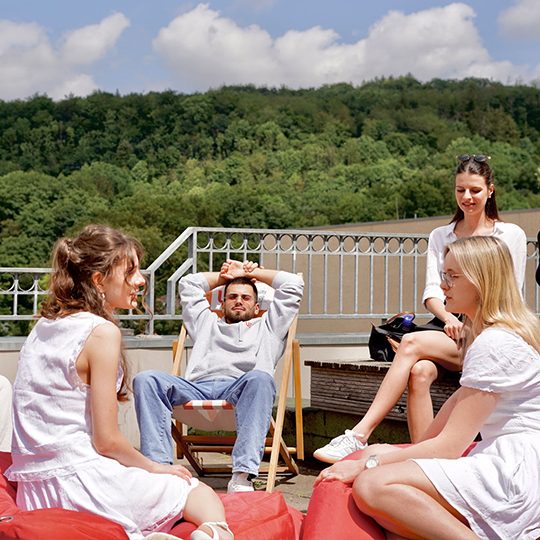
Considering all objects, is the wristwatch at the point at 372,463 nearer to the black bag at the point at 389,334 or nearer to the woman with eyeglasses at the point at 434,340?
the woman with eyeglasses at the point at 434,340

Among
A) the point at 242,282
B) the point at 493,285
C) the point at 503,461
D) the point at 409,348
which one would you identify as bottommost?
the point at 503,461

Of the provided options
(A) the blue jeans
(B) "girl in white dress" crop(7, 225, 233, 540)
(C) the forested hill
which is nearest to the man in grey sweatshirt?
(A) the blue jeans

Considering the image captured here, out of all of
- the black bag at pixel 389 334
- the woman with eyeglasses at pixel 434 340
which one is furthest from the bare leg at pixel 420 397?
the black bag at pixel 389 334

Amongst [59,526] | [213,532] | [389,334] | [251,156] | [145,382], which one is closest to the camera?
[59,526]

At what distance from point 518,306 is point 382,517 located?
2.33 feet

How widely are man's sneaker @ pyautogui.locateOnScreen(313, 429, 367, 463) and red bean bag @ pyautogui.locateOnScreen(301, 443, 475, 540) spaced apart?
0.74 meters

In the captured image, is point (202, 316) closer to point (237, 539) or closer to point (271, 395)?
point (271, 395)

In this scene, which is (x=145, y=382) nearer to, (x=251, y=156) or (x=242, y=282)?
(x=242, y=282)

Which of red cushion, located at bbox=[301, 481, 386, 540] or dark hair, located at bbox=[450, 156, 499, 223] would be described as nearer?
red cushion, located at bbox=[301, 481, 386, 540]

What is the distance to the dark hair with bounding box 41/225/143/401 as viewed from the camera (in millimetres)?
2867

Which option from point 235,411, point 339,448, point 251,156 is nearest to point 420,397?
point 339,448

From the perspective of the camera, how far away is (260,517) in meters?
2.97

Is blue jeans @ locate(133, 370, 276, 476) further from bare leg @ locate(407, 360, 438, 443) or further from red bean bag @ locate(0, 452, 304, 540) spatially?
red bean bag @ locate(0, 452, 304, 540)

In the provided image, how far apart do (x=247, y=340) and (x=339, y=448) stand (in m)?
1.54
